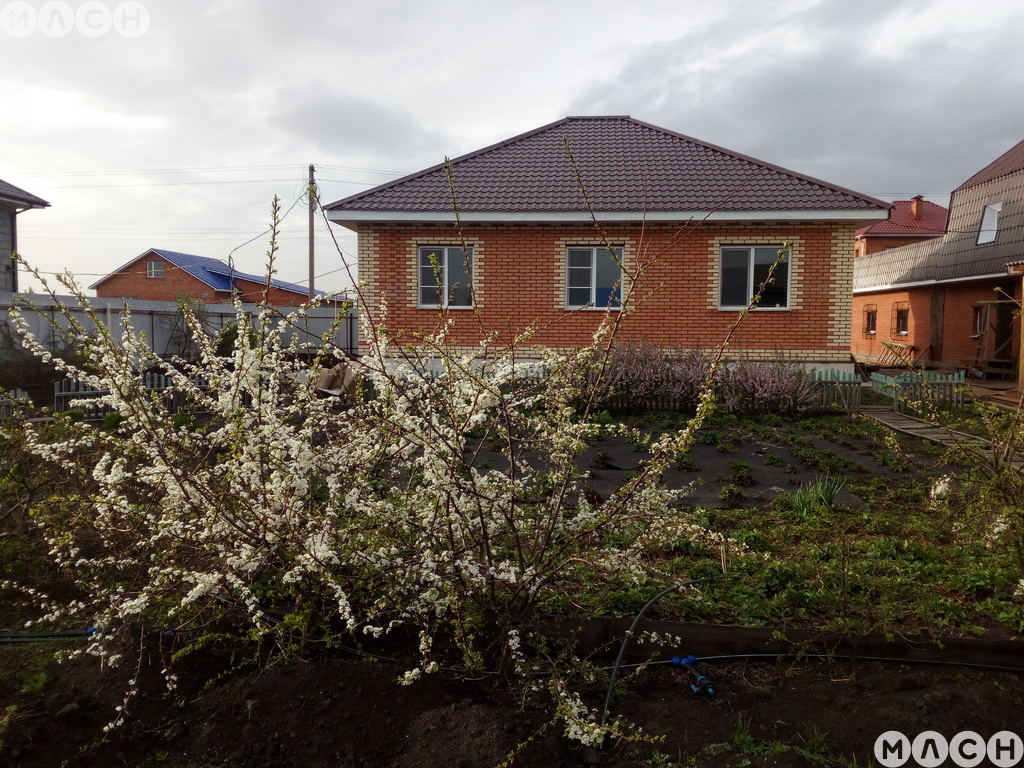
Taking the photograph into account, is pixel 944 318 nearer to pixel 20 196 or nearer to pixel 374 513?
A: pixel 374 513

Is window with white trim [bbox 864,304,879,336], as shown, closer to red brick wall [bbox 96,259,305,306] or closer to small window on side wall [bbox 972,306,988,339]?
small window on side wall [bbox 972,306,988,339]

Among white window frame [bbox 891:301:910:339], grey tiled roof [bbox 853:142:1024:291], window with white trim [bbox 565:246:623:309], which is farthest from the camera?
white window frame [bbox 891:301:910:339]

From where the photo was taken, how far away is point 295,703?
2.81 metres

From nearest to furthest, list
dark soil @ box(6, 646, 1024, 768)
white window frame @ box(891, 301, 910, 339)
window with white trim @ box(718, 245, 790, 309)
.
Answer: dark soil @ box(6, 646, 1024, 768) < window with white trim @ box(718, 245, 790, 309) < white window frame @ box(891, 301, 910, 339)

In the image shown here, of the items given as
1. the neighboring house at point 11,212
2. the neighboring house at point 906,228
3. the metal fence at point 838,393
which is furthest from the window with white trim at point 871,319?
the neighboring house at point 11,212

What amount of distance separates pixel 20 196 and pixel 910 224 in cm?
3469

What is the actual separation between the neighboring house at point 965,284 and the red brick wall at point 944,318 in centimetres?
3

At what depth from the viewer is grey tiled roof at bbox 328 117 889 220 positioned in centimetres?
1343

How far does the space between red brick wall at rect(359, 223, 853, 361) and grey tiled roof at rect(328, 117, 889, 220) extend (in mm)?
470

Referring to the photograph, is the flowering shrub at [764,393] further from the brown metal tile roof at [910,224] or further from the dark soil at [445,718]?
the brown metal tile roof at [910,224]

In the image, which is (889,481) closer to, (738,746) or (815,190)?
(738,746)

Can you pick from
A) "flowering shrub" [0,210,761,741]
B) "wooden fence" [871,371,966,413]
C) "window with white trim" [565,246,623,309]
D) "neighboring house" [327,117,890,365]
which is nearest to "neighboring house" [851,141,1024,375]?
"wooden fence" [871,371,966,413]

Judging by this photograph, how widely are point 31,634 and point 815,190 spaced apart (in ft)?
45.1

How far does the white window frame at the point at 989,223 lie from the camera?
62.1 feet
